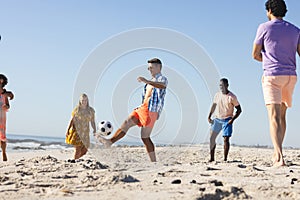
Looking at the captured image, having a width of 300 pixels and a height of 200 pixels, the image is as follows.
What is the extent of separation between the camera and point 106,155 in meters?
6.88

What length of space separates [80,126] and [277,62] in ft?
13.2

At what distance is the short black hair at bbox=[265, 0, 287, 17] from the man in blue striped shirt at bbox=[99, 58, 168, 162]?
1.98 meters

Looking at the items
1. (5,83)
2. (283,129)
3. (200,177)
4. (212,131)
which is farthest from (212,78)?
(5,83)

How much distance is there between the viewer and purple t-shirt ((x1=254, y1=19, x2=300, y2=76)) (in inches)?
212

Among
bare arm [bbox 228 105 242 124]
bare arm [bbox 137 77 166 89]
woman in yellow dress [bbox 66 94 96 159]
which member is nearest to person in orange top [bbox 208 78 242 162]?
bare arm [bbox 228 105 242 124]

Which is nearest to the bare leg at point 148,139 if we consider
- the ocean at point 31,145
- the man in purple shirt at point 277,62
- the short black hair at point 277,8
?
the man in purple shirt at point 277,62

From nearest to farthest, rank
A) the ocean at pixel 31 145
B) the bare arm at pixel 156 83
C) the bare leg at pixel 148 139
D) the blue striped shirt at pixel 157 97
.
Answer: the bare arm at pixel 156 83 < the blue striped shirt at pixel 157 97 < the bare leg at pixel 148 139 < the ocean at pixel 31 145

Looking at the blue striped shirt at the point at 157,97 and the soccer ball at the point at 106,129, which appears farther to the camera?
the soccer ball at the point at 106,129

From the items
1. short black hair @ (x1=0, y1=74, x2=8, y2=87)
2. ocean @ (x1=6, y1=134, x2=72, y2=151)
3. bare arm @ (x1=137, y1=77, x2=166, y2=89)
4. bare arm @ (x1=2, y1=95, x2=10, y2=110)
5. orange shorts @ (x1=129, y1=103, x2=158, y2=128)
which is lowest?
ocean @ (x1=6, y1=134, x2=72, y2=151)

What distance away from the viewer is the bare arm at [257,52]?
554cm

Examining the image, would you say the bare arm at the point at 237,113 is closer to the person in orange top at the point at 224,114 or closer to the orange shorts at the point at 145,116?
the person in orange top at the point at 224,114

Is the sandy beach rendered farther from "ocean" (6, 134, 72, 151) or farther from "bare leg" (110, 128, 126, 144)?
"ocean" (6, 134, 72, 151)

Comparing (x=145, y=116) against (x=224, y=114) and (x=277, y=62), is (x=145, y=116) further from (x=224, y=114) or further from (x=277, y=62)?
(x=277, y=62)

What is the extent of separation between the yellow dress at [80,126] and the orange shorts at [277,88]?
367 cm
